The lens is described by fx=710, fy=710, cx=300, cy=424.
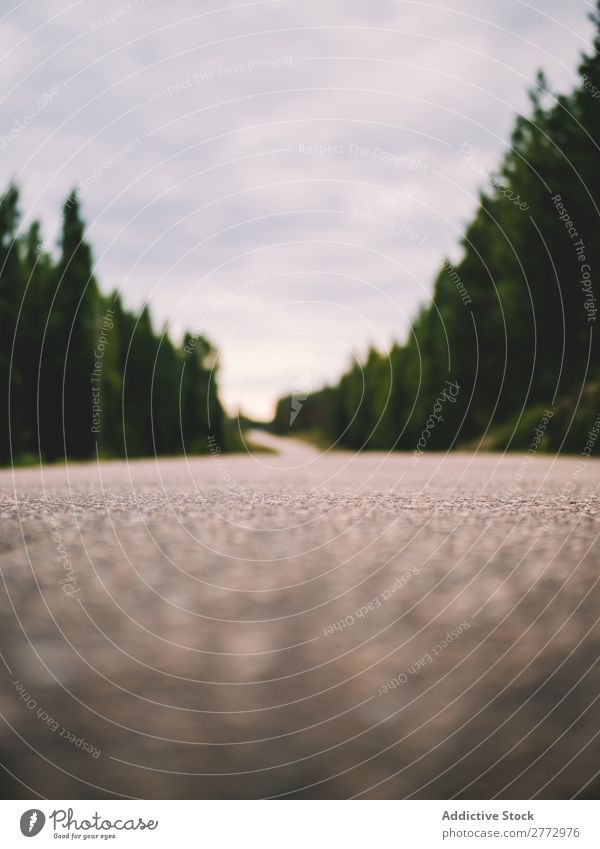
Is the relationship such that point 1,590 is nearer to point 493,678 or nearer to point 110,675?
point 110,675

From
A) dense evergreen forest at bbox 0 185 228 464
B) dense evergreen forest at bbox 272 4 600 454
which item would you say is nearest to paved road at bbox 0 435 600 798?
dense evergreen forest at bbox 272 4 600 454

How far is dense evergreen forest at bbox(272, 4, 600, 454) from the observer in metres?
24.0

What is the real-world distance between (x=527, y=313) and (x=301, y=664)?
89.9 feet

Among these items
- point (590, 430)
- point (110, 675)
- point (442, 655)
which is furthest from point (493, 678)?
point (590, 430)

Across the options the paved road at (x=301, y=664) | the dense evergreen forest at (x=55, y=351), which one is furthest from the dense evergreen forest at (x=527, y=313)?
the dense evergreen forest at (x=55, y=351)

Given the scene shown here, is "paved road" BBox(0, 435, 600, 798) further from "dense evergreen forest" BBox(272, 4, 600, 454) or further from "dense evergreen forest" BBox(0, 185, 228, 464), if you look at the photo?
"dense evergreen forest" BBox(0, 185, 228, 464)

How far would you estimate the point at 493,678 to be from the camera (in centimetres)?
280

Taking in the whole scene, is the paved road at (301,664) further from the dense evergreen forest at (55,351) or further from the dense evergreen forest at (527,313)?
the dense evergreen forest at (55,351)

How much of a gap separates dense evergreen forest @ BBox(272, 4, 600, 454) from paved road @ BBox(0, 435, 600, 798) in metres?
7.08

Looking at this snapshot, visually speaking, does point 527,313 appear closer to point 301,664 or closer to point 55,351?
point 55,351

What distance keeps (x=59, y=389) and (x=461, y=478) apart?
2078 centimetres

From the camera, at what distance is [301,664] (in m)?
2.96

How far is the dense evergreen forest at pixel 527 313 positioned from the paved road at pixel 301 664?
708 centimetres

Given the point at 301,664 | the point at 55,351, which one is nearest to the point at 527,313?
the point at 55,351
